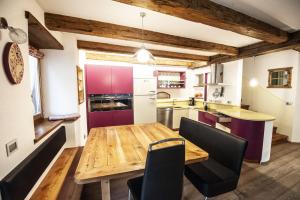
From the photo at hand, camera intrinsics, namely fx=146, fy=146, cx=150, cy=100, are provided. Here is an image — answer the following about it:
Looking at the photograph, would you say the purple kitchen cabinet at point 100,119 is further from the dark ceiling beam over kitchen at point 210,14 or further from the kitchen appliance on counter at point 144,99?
the dark ceiling beam over kitchen at point 210,14

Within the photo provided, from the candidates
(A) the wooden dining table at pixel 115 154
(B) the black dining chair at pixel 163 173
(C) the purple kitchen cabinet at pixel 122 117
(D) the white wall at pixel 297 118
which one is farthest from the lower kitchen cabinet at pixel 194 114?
(B) the black dining chair at pixel 163 173

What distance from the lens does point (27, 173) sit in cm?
119

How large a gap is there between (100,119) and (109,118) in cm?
23

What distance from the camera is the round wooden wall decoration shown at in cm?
108

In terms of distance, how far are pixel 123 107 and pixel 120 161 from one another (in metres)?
2.80

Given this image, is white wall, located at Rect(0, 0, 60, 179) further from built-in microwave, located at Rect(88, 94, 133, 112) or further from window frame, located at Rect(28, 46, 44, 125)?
built-in microwave, located at Rect(88, 94, 133, 112)

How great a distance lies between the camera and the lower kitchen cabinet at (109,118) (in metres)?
3.73

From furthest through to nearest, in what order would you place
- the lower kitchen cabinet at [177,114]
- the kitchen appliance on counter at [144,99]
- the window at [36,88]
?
the lower kitchen cabinet at [177,114]
the kitchen appliance on counter at [144,99]
the window at [36,88]

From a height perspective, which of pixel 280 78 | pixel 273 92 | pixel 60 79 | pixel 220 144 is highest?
pixel 280 78

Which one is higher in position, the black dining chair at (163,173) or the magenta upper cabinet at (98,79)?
the magenta upper cabinet at (98,79)

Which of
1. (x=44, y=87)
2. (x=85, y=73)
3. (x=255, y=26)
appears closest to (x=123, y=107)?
(x=85, y=73)

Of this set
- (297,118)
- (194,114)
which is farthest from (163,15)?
(297,118)

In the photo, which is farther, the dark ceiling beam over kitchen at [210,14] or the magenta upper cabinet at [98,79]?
the magenta upper cabinet at [98,79]

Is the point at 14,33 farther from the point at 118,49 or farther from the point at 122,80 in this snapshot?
the point at 122,80
